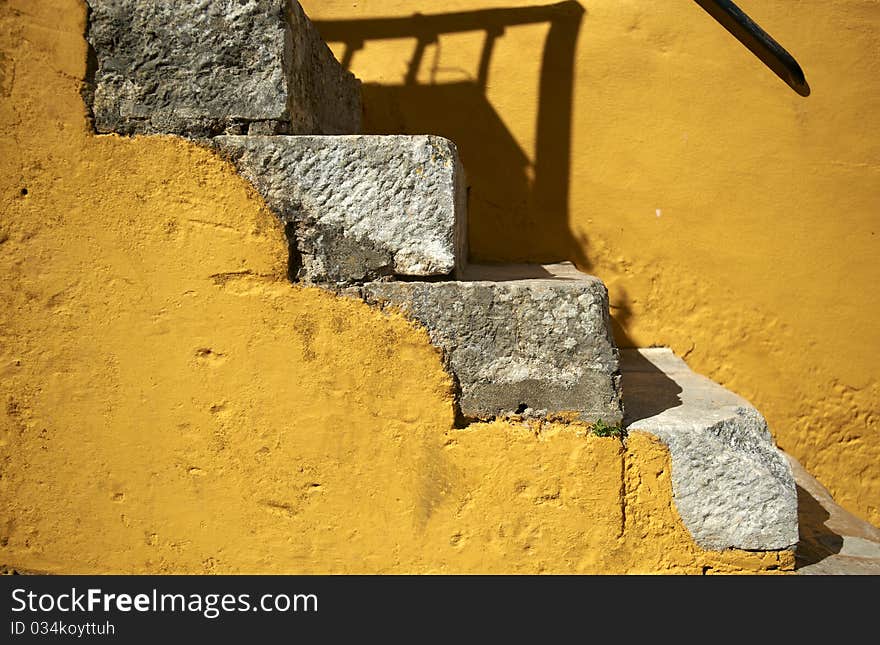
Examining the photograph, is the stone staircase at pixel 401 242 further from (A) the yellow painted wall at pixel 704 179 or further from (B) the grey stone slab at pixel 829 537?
(A) the yellow painted wall at pixel 704 179

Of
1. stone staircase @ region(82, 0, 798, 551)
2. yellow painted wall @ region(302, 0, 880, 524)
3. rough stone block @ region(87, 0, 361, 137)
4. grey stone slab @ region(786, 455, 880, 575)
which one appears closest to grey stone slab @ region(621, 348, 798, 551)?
stone staircase @ region(82, 0, 798, 551)

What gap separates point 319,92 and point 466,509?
1480 millimetres

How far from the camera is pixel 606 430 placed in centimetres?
203

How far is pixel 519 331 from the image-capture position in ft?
6.57

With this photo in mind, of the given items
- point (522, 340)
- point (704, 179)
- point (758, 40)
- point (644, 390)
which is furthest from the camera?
point (704, 179)

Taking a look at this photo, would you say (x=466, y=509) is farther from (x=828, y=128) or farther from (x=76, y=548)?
(x=828, y=128)

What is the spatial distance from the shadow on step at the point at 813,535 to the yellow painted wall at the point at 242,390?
0.37 m

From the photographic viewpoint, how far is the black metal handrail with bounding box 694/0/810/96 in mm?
2621

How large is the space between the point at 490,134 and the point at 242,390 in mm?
1755

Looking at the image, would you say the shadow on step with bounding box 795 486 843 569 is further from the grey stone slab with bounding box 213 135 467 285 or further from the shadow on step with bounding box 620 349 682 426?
the grey stone slab with bounding box 213 135 467 285

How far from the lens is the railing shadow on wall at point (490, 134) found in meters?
3.22

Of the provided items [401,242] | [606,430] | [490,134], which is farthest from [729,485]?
[490,134]

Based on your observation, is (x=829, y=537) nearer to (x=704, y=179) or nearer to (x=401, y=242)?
(x=704, y=179)

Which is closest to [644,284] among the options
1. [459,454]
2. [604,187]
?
[604,187]
